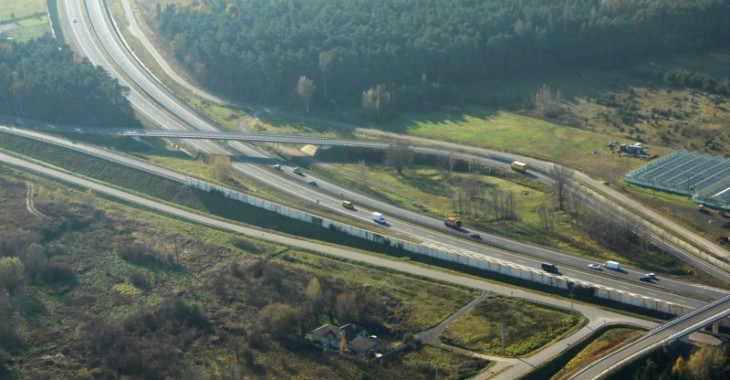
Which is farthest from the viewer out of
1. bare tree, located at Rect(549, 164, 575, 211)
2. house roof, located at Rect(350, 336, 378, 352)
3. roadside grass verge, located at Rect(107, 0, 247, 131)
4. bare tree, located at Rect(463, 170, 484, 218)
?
roadside grass verge, located at Rect(107, 0, 247, 131)

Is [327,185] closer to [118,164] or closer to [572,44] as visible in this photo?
[118,164]

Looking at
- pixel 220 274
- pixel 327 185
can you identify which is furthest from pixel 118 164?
pixel 220 274

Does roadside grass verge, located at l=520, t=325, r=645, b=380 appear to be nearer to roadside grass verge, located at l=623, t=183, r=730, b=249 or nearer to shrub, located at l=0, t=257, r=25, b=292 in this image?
roadside grass verge, located at l=623, t=183, r=730, b=249

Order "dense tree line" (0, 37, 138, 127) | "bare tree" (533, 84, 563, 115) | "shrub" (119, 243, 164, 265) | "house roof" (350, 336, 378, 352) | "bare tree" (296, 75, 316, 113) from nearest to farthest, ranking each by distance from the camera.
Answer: "house roof" (350, 336, 378, 352) → "shrub" (119, 243, 164, 265) → "bare tree" (533, 84, 563, 115) → "dense tree line" (0, 37, 138, 127) → "bare tree" (296, 75, 316, 113)

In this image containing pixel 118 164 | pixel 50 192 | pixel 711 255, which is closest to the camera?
pixel 711 255

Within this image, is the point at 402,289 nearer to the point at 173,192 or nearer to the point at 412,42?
the point at 173,192

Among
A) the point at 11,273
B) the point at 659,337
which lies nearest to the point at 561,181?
the point at 659,337

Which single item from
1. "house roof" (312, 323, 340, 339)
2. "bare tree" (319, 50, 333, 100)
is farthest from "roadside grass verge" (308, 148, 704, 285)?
"house roof" (312, 323, 340, 339)
